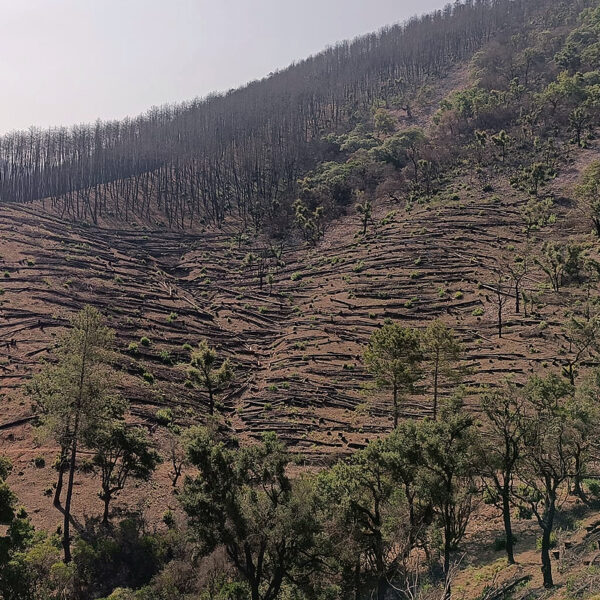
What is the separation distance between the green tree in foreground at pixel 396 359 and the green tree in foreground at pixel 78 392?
17.8 meters

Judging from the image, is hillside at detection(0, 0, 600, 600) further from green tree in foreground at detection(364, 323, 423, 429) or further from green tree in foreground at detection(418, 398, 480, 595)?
green tree in foreground at detection(364, 323, 423, 429)

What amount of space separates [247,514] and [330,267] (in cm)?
6522

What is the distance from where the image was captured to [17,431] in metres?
34.5

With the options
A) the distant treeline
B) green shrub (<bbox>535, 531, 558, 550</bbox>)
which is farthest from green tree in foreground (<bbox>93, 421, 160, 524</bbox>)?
the distant treeline

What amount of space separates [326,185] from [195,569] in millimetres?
100387

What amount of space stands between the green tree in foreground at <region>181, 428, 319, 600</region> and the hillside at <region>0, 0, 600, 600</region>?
548 mm

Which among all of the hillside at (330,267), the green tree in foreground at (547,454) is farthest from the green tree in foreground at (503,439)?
the hillside at (330,267)

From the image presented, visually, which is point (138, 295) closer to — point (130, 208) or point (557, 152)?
Answer: point (130, 208)

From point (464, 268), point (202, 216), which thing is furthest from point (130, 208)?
point (464, 268)

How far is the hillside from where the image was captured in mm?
27594

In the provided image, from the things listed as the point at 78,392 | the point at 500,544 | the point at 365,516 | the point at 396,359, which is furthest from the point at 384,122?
the point at 365,516

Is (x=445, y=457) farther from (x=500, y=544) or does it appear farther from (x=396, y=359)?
(x=396, y=359)

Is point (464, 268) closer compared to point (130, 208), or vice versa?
point (464, 268)

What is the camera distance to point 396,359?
31219mm
